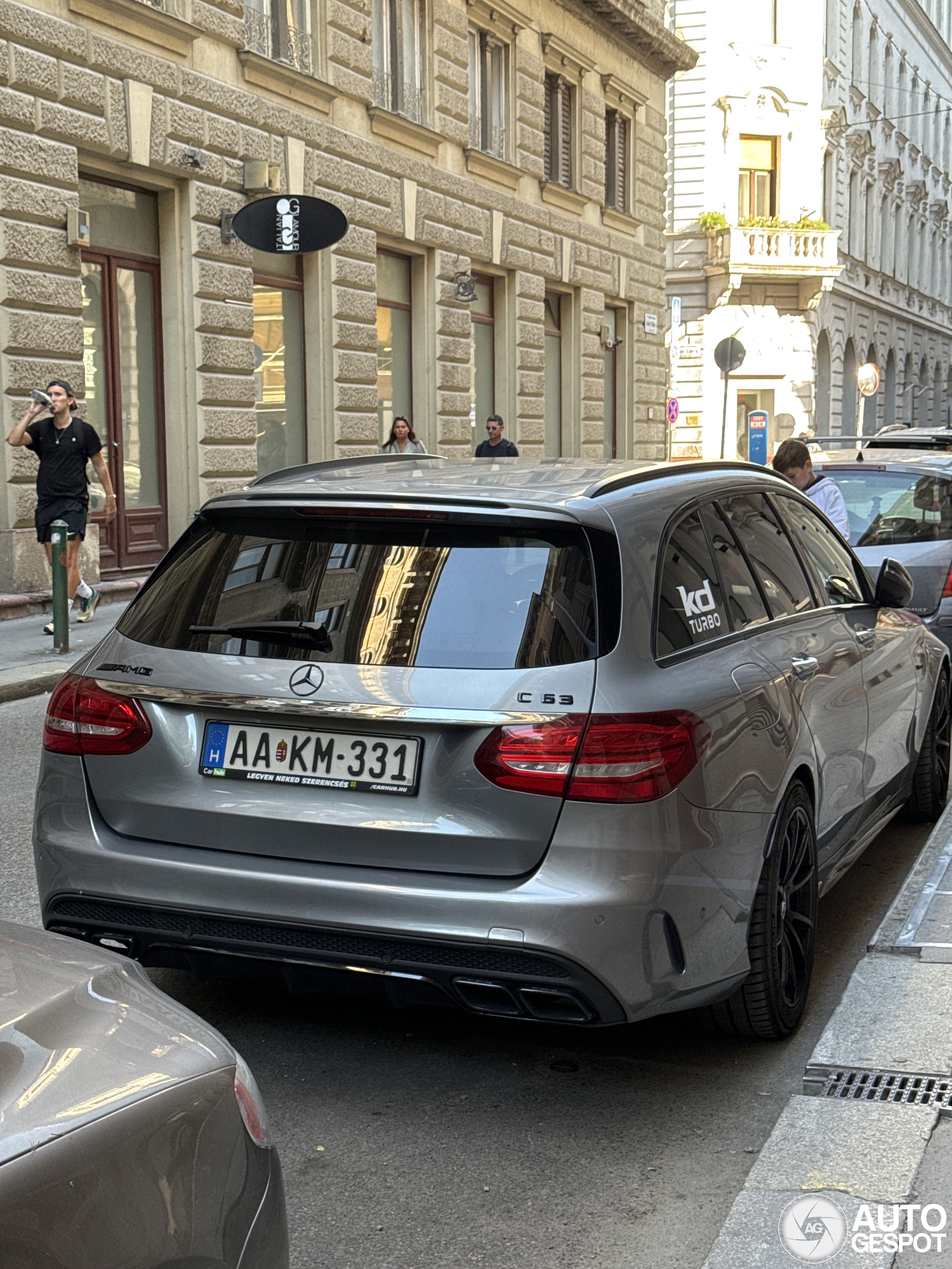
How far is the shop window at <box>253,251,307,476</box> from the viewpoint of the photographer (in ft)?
54.5

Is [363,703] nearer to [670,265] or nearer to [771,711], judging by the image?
[771,711]

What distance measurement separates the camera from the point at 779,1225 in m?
2.88

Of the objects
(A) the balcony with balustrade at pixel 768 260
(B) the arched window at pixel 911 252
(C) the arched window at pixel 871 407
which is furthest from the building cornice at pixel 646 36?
(B) the arched window at pixel 911 252

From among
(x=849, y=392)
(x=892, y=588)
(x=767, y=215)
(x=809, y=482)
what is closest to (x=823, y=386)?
(x=849, y=392)

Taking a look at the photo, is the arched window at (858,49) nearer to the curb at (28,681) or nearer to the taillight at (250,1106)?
the curb at (28,681)

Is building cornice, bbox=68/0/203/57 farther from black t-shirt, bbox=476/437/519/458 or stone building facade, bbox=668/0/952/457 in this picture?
stone building facade, bbox=668/0/952/457

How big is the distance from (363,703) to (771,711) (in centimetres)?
114

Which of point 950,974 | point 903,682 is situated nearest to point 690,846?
point 950,974

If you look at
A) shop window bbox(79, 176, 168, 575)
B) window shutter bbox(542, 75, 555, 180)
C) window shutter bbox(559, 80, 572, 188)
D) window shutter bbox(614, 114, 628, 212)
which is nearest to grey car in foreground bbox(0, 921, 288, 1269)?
shop window bbox(79, 176, 168, 575)

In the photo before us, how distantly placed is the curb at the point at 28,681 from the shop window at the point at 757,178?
3328 centimetres

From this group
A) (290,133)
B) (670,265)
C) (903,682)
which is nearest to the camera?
(903,682)

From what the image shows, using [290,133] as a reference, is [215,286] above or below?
below

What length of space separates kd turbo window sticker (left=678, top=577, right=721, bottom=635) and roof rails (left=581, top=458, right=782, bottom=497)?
30cm

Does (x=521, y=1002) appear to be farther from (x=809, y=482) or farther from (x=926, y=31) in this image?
(x=926, y=31)
